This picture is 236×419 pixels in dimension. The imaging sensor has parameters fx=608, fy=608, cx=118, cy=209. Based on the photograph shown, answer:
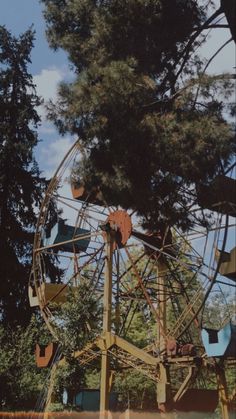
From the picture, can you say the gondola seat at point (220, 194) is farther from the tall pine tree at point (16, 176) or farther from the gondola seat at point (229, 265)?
the tall pine tree at point (16, 176)

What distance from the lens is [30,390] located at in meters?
21.1

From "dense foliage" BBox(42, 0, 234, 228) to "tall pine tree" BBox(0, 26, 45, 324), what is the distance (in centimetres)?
1436

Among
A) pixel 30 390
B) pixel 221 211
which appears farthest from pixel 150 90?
pixel 30 390

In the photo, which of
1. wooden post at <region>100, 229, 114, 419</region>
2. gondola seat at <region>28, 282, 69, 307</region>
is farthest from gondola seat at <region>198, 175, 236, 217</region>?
gondola seat at <region>28, 282, 69, 307</region>

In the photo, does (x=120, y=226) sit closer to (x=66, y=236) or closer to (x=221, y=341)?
(x=66, y=236)

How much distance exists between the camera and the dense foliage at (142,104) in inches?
444

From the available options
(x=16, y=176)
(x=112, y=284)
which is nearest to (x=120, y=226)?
Answer: (x=112, y=284)

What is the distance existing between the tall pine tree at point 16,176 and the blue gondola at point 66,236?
21.0 ft

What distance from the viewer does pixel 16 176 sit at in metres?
28.2

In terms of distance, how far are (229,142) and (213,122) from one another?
66cm

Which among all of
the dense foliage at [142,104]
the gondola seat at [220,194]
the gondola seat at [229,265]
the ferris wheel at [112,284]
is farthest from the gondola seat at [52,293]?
the gondola seat at [229,265]

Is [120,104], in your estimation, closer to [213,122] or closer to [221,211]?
[213,122]

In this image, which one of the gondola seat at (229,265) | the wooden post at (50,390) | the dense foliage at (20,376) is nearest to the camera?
the gondola seat at (229,265)

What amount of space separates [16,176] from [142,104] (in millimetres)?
17010
